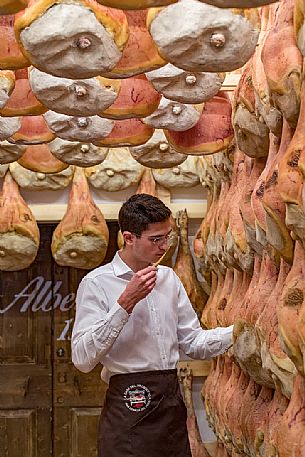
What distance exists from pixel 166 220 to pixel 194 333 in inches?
22.9

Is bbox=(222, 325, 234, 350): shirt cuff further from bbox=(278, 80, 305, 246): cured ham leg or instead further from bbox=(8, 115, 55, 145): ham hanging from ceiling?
bbox=(278, 80, 305, 246): cured ham leg

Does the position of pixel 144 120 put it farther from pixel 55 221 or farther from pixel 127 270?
pixel 55 221

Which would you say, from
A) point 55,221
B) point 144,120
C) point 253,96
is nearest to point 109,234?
point 55,221

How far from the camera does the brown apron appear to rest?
3.82m

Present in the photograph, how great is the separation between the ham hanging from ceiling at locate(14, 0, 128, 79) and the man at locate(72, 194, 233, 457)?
1.08 meters

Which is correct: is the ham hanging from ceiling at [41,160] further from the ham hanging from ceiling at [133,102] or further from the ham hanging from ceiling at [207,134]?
the ham hanging from ceiling at [133,102]

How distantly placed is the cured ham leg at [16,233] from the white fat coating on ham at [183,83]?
3427 millimetres

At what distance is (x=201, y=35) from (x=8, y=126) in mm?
1866

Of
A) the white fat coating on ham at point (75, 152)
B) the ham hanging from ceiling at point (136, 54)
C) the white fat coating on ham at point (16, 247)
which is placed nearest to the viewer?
the ham hanging from ceiling at point (136, 54)

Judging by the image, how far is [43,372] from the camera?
722cm

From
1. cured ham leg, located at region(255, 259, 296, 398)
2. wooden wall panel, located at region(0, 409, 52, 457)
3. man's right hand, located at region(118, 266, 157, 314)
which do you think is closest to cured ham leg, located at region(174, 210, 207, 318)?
wooden wall panel, located at region(0, 409, 52, 457)

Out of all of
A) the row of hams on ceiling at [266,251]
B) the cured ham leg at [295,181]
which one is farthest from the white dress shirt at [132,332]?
the cured ham leg at [295,181]

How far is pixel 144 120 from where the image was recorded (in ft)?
14.0

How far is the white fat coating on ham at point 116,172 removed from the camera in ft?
22.5
